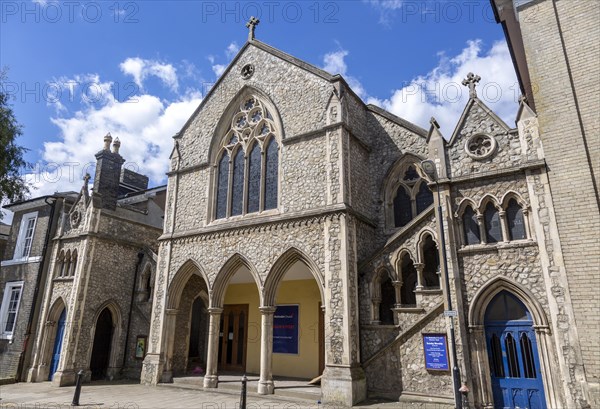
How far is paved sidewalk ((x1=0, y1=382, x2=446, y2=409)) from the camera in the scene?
1087 centimetres

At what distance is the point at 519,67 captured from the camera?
46.7 feet

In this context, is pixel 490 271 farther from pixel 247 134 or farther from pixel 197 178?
pixel 197 178

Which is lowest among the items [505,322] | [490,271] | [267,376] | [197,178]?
[267,376]

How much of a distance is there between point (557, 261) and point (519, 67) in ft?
27.7

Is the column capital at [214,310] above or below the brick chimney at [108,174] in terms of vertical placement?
below

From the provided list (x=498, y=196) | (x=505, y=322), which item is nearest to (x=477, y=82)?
(x=498, y=196)

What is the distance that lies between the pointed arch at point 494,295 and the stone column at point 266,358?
20.7ft

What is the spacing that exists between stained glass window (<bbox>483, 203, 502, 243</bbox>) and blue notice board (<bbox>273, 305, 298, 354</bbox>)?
887cm

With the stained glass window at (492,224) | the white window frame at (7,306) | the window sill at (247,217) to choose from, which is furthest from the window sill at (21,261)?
the stained glass window at (492,224)

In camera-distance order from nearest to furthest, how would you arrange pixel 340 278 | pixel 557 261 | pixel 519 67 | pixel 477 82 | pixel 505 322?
pixel 557 261 → pixel 505 322 → pixel 477 82 → pixel 340 278 → pixel 519 67

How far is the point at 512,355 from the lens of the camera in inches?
361

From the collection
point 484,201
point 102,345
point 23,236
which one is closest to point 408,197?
point 484,201

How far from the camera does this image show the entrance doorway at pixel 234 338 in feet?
58.2

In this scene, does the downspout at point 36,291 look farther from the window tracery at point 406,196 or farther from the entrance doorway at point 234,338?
the window tracery at point 406,196
